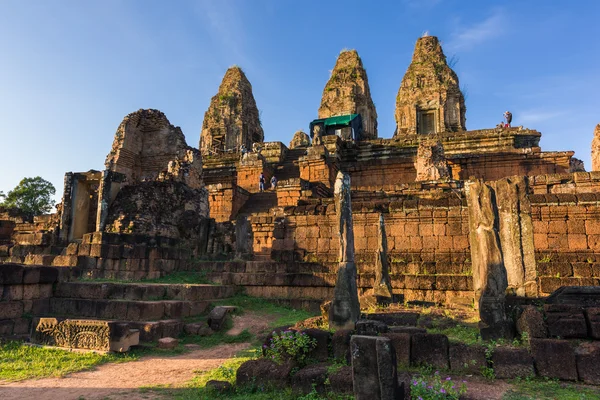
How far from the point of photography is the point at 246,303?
403 inches

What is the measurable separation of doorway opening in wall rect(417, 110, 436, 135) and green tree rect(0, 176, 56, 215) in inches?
1326

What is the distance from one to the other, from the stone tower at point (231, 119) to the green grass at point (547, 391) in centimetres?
3354

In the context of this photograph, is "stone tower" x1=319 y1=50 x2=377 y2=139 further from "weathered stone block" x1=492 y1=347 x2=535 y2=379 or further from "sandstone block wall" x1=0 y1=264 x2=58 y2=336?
"weathered stone block" x1=492 y1=347 x2=535 y2=379

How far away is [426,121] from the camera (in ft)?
107

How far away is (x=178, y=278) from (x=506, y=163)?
56.2 ft

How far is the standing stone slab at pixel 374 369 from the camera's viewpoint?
3.42 m

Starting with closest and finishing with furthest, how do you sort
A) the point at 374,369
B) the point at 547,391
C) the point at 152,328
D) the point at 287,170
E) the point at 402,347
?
the point at 374,369 → the point at 547,391 → the point at 402,347 → the point at 152,328 → the point at 287,170

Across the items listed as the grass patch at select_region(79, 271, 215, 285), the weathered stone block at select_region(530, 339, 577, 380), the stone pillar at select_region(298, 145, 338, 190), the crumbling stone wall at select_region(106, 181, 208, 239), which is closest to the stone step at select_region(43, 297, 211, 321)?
the grass patch at select_region(79, 271, 215, 285)

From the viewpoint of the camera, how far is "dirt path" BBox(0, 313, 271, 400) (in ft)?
16.2

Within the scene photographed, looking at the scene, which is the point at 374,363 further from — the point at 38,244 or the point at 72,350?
the point at 38,244

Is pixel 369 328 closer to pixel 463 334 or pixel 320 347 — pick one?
pixel 320 347

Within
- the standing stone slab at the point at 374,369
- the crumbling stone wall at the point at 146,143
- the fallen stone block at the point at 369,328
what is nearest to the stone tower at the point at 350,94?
the crumbling stone wall at the point at 146,143

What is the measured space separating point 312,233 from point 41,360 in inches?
286

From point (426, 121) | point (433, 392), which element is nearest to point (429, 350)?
point (433, 392)
